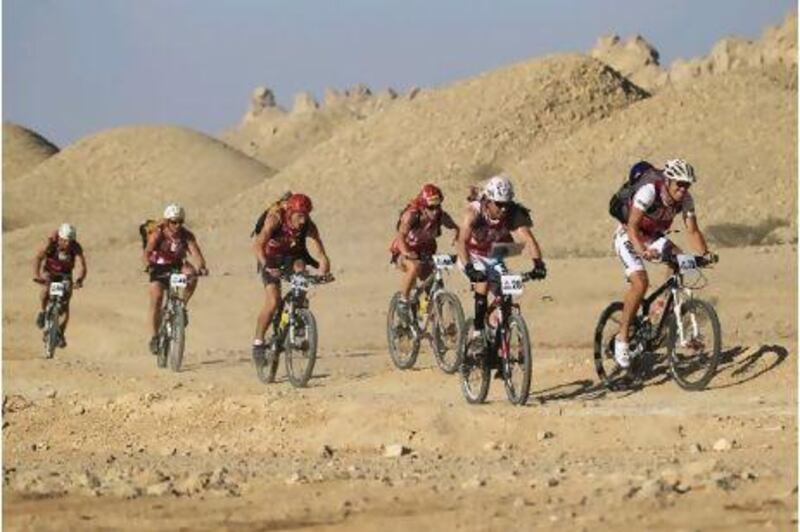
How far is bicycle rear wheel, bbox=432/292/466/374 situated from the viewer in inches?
593

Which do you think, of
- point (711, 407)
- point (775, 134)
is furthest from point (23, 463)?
point (775, 134)

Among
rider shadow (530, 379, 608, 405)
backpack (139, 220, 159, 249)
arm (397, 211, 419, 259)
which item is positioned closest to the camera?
rider shadow (530, 379, 608, 405)

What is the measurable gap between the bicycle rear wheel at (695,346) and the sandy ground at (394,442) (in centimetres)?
21

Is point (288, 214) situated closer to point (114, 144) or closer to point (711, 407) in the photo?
point (711, 407)

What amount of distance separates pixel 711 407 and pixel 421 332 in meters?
4.45

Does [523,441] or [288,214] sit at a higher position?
[288,214]

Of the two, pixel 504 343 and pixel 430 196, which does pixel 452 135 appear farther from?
pixel 504 343

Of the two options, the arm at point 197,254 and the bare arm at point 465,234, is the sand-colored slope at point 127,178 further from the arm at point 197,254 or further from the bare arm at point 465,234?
the bare arm at point 465,234

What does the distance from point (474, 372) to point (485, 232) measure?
1193 millimetres

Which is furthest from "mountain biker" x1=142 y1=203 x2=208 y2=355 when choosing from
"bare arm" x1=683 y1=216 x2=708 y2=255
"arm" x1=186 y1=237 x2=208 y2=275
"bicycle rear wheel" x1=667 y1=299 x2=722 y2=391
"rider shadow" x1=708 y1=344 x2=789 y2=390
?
"bare arm" x1=683 y1=216 x2=708 y2=255

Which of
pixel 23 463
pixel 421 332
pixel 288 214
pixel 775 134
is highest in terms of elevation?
pixel 775 134

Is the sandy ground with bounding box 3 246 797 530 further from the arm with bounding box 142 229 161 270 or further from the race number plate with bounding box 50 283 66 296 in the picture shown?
the arm with bounding box 142 229 161 270

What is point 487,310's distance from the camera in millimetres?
13047

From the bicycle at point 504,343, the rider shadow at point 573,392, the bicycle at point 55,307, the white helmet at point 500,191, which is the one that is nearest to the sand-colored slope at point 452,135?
the bicycle at point 55,307
